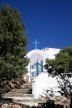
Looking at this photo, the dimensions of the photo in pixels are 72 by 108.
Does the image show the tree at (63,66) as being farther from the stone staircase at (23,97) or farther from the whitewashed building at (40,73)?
the whitewashed building at (40,73)

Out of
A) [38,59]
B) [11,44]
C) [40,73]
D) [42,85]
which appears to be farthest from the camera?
[38,59]

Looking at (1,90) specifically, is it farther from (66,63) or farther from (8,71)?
(66,63)

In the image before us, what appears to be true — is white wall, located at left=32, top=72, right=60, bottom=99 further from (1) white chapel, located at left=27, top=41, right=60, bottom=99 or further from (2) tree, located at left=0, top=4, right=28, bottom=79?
(2) tree, located at left=0, top=4, right=28, bottom=79

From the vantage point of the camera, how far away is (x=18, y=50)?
9.32 meters

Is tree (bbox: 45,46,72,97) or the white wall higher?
tree (bbox: 45,46,72,97)

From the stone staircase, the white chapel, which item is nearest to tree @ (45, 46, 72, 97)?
the stone staircase

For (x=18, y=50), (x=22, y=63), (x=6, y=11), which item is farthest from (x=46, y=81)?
(x=6, y=11)

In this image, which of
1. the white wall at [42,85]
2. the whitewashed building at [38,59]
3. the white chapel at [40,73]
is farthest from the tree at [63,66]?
the whitewashed building at [38,59]

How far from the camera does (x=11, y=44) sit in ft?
30.3

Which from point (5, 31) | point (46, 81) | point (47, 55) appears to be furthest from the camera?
point (47, 55)

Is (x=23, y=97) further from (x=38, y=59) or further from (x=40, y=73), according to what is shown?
(x=38, y=59)

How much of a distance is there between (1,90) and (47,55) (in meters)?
6.24

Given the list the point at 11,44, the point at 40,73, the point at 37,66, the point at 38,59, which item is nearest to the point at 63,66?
the point at 11,44

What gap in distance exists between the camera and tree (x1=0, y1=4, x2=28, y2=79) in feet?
28.6
